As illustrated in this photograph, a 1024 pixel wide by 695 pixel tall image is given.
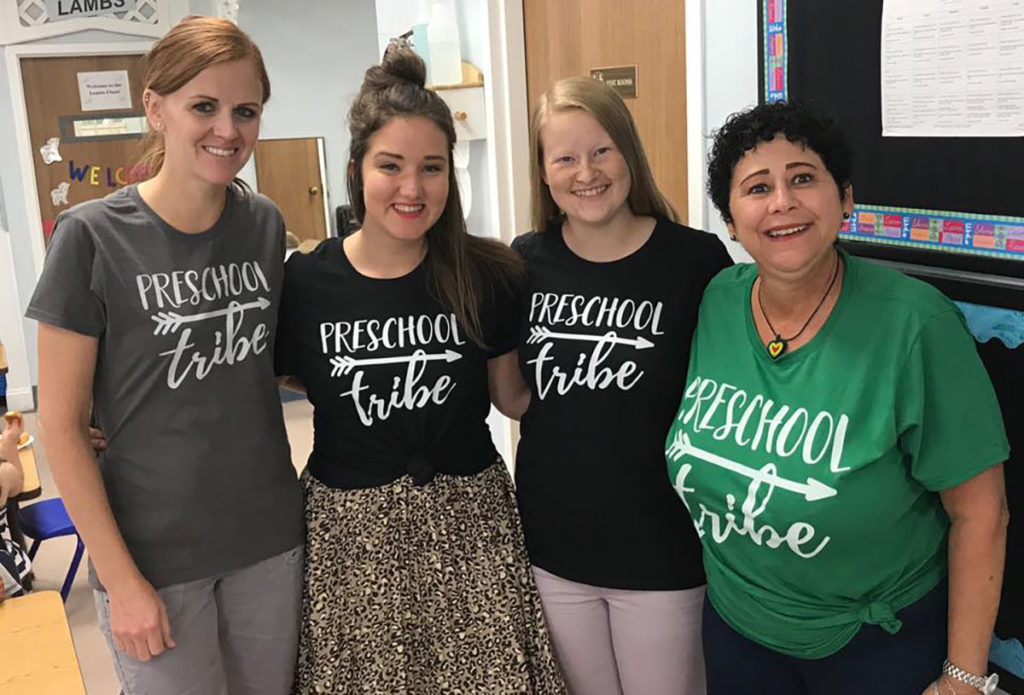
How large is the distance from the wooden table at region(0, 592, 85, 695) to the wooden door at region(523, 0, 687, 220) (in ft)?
5.53

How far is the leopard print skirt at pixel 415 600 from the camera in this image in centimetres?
161

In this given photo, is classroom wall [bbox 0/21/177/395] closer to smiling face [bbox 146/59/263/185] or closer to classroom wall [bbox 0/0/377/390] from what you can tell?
classroom wall [bbox 0/0/377/390]

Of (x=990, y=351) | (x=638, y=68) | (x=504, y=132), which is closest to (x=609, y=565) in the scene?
(x=990, y=351)

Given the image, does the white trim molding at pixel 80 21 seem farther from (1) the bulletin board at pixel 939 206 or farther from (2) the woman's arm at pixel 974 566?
(2) the woman's arm at pixel 974 566

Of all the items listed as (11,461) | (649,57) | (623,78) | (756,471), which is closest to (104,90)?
(11,461)

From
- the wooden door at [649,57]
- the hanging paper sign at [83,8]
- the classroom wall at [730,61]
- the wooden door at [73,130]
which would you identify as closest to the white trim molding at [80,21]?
the hanging paper sign at [83,8]

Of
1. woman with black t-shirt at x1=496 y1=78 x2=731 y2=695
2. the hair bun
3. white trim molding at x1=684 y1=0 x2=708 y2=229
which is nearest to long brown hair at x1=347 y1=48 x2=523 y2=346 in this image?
the hair bun

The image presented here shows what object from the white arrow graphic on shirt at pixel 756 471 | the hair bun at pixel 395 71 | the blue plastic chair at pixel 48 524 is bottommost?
the blue plastic chair at pixel 48 524

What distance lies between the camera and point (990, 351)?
1343mm

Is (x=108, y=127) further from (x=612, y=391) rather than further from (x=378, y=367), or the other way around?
(x=612, y=391)

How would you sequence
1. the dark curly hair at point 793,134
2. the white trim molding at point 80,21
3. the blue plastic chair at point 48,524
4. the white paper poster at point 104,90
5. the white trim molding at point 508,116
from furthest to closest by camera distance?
the white paper poster at point 104,90, the white trim molding at point 80,21, the blue plastic chair at point 48,524, the white trim molding at point 508,116, the dark curly hair at point 793,134

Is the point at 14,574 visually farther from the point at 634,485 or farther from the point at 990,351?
the point at 990,351

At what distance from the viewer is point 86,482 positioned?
142 centimetres

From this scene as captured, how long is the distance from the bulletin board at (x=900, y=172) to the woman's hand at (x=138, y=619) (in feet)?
4.30
